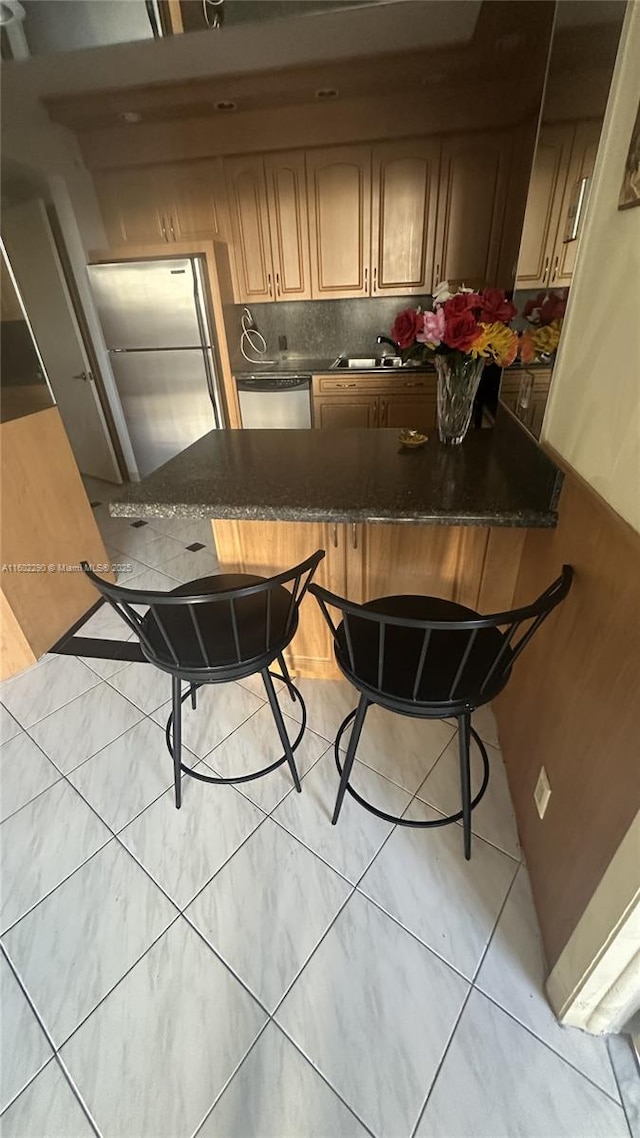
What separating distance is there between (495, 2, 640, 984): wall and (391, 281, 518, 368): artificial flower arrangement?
0.22 m

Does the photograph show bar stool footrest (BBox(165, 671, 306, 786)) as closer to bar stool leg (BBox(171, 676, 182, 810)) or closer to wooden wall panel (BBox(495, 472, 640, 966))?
bar stool leg (BBox(171, 676, 182, 810))

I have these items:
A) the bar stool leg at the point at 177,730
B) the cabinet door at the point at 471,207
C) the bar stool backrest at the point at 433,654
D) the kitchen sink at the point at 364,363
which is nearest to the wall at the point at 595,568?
the bar stool backrest at the point at 433,654

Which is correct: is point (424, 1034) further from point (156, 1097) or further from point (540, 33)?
point (540, 33)

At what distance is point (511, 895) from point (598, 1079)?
338 mm

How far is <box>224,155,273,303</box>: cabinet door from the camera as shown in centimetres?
346

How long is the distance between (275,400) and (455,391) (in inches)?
98.7

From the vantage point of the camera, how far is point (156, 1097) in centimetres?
94

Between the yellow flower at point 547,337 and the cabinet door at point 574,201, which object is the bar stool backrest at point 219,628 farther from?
the cabinet door at point 574,201

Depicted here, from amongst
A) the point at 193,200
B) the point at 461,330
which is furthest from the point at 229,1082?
the point at 193,200

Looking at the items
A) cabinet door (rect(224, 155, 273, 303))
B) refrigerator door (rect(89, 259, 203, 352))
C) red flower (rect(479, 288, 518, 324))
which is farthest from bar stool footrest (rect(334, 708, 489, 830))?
cabinet door (rect(224, 155, 273, 303))

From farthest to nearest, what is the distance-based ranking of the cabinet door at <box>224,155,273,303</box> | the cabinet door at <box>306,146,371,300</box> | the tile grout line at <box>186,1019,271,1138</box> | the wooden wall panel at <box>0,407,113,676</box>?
the cabinet door at <box>224,155,273,303</box>, the cabinet door at <box>306,146,371,300</box>, the wooden wall panel at <box>0,407,113,676</box>, the tile grout line at <box>186,1019,271,1138</box>

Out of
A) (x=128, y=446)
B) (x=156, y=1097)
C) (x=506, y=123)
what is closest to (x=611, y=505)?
(x=156, y=1097)

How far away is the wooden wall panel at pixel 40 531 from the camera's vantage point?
6.42ft

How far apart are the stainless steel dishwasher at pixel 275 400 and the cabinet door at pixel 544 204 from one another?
225cm
